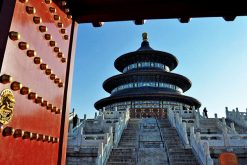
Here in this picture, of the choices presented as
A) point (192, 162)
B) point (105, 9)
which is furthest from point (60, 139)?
point (192, 162)

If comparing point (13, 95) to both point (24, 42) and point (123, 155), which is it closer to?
point (24, 42)

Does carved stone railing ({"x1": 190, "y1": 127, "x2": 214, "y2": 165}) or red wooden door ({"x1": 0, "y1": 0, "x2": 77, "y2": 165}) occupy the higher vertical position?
red wooden door ({"x1": 0, "y1": 0, "x2": 77, "y2": 165})

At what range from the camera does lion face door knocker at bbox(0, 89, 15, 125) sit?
122 cm

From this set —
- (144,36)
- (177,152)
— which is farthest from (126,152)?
(144,36)

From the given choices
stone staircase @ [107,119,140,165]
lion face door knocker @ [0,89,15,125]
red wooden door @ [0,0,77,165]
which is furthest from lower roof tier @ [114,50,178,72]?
lion face door knocker @ [0,89,15,125]

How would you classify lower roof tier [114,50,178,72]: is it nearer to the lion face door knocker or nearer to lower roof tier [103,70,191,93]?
lower roof tier [103,70,191,93]

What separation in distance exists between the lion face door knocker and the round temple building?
21602 mm

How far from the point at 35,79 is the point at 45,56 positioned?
26 centimetres

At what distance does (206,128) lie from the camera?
50.3ft

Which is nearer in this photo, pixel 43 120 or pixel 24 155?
pixel 24 155

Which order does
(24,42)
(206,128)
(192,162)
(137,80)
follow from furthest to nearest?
(137,80), (206,128), (192,162), (24,42)

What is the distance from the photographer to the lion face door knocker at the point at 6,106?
1.22 meters

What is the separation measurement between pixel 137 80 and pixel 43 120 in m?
28.2

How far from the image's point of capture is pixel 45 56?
1.84m
